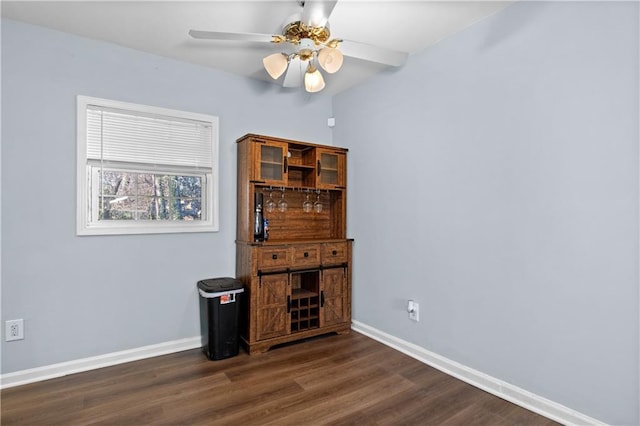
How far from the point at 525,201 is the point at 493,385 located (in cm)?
129

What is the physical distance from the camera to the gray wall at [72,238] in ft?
8.12

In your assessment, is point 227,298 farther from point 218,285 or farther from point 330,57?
point 330,57

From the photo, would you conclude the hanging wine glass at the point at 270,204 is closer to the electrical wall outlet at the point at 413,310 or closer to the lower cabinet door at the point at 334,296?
the lower cabinet door at the point at 334,296

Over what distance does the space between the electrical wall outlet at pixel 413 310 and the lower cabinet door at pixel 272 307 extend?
3.64ft

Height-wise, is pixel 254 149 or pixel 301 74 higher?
pixel 301 74

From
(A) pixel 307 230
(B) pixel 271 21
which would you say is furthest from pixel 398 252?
(B) pixel 271 21

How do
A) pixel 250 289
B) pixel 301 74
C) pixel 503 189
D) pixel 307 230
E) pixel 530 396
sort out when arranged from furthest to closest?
pixel 307 230, pixel 250 289, pixel 301 74, pixel 503 189, pixel 530 396

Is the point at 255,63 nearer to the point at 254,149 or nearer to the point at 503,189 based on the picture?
the point at 254,149

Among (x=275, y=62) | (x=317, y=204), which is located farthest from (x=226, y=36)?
(x=317, y=204)

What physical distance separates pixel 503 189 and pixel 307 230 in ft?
6.69

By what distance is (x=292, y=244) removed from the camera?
3.19m

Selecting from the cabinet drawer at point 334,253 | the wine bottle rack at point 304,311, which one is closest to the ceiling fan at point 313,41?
the cabinet drawer at point 334,253

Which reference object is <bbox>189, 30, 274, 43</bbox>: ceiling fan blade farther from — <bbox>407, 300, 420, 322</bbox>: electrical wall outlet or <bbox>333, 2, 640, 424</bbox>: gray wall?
<bbox>407, 300, 420, 322</bbox>: electrical wall outlet

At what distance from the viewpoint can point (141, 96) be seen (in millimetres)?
2945
